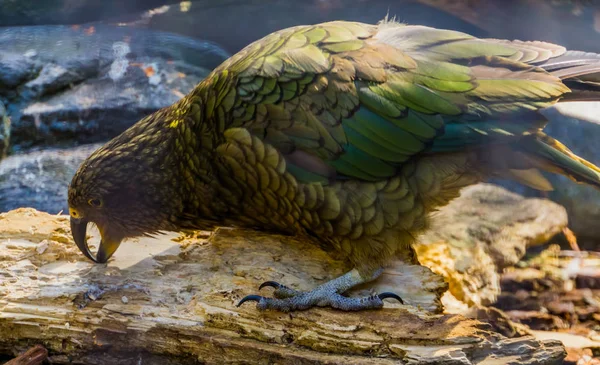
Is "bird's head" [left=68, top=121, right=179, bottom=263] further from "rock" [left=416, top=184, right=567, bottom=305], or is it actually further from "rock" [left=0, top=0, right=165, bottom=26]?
"rock" [left=416, top=184, right=567, bottom=305]

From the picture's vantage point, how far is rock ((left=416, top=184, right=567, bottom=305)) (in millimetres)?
3701

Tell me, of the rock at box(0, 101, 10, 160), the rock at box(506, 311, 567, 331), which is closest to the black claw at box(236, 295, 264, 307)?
the rock at box(506, 311, 567, 331)

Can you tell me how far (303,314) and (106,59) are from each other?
3.06 meters

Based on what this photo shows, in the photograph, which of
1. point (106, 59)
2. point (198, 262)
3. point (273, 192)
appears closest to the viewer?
point (273, 192)

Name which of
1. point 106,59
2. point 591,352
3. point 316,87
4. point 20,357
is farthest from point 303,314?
point 106,59

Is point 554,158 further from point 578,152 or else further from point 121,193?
point 121,193

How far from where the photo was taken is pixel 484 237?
393 cm

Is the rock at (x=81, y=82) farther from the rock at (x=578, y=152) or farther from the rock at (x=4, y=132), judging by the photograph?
the rock at (x=578, y=152)

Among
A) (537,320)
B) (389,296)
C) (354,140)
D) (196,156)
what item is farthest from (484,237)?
(196,156)

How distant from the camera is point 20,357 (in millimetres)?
2430

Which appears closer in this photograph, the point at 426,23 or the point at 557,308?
the point at 426,23

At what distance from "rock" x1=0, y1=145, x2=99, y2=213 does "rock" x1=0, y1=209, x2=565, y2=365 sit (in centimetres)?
150

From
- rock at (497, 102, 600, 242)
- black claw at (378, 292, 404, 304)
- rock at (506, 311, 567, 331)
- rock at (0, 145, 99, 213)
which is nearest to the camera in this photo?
black claw at (378, 292, 404, 304)

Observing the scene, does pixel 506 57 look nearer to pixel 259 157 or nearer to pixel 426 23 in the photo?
pixel 426 23
